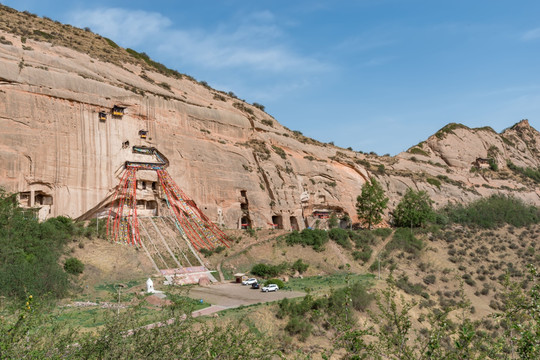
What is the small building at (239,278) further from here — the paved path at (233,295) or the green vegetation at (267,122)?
the green vegetation at (267,122)

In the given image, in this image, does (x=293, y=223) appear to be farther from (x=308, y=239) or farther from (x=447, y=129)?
(x=447, y=129)

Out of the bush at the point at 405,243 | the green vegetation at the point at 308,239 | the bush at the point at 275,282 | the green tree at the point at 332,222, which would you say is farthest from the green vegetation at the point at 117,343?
the green tree at the point at 332,222

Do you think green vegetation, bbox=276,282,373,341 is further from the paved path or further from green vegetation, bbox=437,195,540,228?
green vegetation, bbox=437,195,540,228

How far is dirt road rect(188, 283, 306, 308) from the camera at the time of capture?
2441 cm

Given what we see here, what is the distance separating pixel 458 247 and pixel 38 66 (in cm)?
3982

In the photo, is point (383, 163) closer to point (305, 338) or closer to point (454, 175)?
point (454, 175)

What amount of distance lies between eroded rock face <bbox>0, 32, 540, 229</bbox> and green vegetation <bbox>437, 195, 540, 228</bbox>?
3.17 meters

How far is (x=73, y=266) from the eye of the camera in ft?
83.0

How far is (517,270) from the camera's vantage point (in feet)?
125

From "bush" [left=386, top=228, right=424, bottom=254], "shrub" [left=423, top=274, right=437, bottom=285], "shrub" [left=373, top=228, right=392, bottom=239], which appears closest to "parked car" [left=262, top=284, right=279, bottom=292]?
"shrub" [left=423, top=274, right=437, bottom=285]

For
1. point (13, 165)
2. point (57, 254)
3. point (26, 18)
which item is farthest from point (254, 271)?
point (26, 18)

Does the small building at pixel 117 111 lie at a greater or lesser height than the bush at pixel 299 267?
greater

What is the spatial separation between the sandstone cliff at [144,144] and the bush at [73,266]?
17.4 ft

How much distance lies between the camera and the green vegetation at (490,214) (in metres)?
51.1
